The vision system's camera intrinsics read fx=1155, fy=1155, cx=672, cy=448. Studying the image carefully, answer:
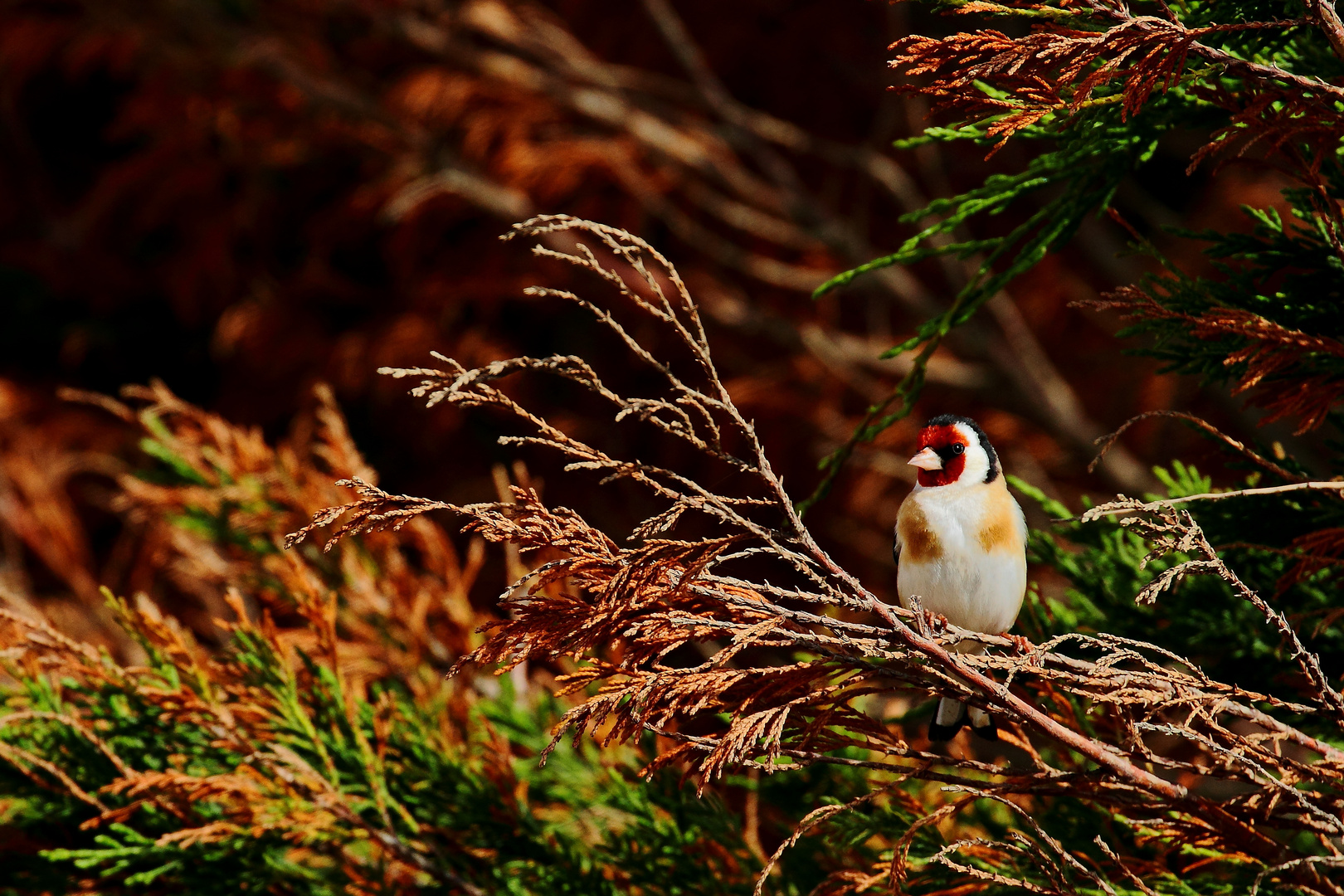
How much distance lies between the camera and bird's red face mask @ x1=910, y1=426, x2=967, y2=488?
1912 millimetres

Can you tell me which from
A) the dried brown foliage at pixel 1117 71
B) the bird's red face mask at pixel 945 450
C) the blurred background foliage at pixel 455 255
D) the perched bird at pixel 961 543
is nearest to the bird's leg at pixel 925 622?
the perched bird at pixel 961 543

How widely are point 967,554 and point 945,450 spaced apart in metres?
0.20

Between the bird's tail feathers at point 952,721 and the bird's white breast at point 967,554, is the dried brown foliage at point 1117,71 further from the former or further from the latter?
the bird's tail feathers at point 952,721

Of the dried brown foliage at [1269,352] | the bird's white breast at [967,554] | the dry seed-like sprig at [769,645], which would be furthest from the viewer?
the bird's white breast at [967,554]

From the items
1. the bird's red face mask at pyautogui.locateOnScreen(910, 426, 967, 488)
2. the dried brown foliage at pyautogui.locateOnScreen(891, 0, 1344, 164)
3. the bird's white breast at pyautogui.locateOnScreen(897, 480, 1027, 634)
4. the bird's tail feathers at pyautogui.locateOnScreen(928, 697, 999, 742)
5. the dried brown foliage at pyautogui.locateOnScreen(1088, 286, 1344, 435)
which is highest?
the dried brown foliage at pyautogui.locateOnScreen(891, 0, 1344, 164)

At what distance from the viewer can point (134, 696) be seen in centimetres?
187

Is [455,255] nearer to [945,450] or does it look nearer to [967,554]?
[945,450]

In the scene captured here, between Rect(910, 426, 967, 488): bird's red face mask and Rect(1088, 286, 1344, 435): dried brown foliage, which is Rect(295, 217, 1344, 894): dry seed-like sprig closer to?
Rect(1088, 286, 1344, 435): dried brown foliage

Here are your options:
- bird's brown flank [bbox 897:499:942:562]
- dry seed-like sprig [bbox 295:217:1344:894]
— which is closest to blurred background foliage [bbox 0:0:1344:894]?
bird's brown flank [bbox 897:499:942:562]

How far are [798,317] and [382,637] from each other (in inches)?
107

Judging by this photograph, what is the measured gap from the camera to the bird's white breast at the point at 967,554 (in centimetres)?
179

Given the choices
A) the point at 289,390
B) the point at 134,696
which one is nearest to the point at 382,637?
the point at 134,696

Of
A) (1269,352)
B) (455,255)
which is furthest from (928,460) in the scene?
(455,255)

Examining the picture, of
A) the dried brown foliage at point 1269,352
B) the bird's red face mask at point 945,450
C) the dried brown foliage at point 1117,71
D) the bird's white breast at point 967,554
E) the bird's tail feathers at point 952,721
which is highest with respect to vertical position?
the dried brown foliage at point 1117,71
